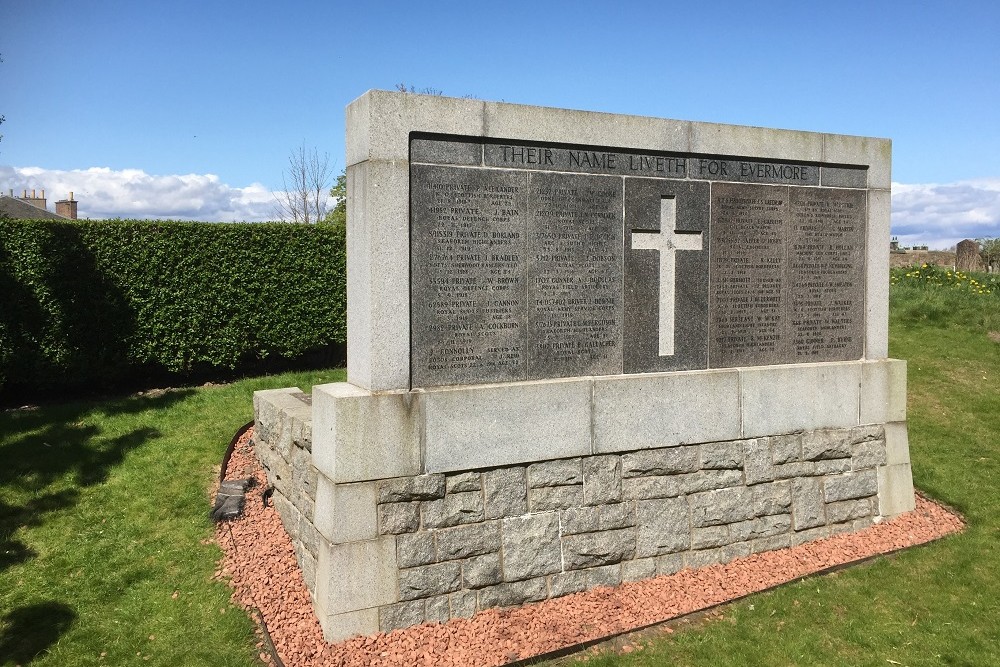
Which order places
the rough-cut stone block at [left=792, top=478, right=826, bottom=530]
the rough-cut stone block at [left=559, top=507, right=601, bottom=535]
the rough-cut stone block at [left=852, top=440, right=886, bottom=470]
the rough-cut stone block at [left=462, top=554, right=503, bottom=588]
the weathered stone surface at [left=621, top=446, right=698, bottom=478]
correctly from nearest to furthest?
the rough-cut stone block at [left=462, top=554, right=503, bottom=588]
the rough-cut stone block at [left=559, top=507, right=601, bottom=535]
the weathered stone surface at [left=621, top=446, right=698, bottom=478]
the rough-cut stone block at [left=792, top=478, right=826, bottom=530]
the rough-cut stone block at [left=852, top=440, right=886, bottom=470]

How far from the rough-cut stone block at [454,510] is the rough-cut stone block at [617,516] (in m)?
1.04

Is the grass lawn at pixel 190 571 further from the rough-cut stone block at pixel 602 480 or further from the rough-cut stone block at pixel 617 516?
the rough-cut stone block at pixel 602 480

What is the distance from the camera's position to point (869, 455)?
6.58m

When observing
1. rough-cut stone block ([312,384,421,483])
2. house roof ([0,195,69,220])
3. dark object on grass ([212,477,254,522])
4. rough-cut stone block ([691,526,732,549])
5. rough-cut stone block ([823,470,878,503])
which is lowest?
rough-cut stone block ([691,526,732,549])

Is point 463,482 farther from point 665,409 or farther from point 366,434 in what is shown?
point 665,409

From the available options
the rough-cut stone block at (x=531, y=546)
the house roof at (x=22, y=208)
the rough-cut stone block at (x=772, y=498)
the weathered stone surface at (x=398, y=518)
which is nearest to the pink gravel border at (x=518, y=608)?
the rough-cut stone block at (x=531, y=546)

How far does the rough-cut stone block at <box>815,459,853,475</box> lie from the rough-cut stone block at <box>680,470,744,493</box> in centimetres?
91

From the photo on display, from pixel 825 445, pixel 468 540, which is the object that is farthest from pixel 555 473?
pixel 825 445

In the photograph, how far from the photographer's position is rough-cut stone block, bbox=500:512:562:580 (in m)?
5.09

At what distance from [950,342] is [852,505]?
678cm

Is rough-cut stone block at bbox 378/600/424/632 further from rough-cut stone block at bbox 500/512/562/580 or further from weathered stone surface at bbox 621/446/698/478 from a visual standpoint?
weathered stone surface at bbox 621/446/698/478

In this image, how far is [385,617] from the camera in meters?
4.75

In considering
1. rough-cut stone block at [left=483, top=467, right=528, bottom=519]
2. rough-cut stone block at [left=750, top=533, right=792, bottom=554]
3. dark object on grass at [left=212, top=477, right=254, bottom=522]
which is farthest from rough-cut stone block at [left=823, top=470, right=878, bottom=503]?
dark object on grass at [left=212, top=477, right=254, bottom=522]

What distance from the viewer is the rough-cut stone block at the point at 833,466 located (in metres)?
6.34
